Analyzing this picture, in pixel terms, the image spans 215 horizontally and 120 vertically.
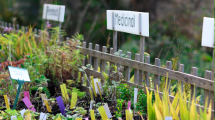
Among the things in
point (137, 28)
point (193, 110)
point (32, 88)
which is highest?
point (137, 28)

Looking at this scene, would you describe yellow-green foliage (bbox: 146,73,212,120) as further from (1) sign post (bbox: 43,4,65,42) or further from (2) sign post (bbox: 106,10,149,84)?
(1) sign post (bbox: 43,4,65,42)

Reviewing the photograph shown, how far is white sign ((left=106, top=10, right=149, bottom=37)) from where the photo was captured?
257 centimetres

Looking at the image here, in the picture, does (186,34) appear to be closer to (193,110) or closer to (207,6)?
(207,6)

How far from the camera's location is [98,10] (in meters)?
9.17

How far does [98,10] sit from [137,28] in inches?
267

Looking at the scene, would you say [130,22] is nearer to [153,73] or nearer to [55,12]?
[153,73]

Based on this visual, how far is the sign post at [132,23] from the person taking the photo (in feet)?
8.43

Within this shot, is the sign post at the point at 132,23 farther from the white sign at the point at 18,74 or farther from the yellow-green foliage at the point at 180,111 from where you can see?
the white sign at the point at 18,74

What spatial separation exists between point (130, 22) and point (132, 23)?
0.03m

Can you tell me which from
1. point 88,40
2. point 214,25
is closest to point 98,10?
point 88,40

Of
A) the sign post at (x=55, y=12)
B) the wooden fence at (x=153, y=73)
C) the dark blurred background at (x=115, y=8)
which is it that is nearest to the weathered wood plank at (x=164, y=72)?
the wooden fence at (x=153, y=73)

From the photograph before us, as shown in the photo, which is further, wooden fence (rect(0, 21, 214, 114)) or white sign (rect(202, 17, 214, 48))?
wooden fence (rect(0, 21, 214, 114))

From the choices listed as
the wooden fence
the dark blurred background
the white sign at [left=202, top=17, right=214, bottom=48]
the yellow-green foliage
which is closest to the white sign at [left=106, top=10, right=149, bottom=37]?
the wooden fence

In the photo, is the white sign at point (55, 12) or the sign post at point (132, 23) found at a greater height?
the white sign at point (55, 12)
